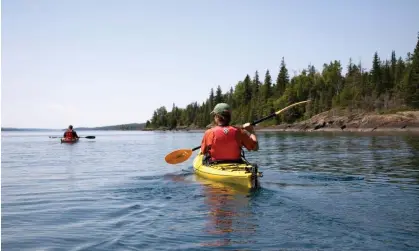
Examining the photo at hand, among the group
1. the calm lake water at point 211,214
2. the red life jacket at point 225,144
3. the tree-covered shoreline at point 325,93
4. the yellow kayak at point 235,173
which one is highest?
the tree-covered shoreline at point 325,93

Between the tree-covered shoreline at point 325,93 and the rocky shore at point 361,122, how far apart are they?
4694 millimetres

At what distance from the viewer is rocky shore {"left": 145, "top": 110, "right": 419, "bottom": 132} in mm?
69875

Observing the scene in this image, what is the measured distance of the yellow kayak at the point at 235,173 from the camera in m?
9.95

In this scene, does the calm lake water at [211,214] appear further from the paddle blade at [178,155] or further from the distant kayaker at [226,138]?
the paddle blade at [178,155]

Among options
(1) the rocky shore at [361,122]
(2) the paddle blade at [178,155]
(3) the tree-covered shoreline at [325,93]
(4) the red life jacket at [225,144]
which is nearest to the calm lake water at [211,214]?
(4) the red life jacket at [225,144]

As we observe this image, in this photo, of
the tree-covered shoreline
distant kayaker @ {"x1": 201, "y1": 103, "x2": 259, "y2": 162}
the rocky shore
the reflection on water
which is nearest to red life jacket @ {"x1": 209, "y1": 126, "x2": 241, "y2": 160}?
distant kayaker @ {"x1": 201, "y1": 103, "x2": 259, "y2": 162}

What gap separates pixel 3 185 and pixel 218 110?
7.95 metres

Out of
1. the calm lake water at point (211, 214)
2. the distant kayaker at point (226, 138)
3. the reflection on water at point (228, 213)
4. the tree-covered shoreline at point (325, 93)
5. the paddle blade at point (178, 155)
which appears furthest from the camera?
the tree-covered shoreline at point (325, 93)

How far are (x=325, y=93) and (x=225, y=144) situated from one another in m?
112

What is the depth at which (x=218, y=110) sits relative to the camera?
34.3 ft

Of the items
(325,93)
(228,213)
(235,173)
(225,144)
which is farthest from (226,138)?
(325,93)

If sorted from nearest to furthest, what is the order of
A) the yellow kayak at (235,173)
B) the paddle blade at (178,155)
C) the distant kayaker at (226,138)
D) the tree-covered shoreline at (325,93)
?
the yellow kayak at (235,173) → the distant kayaker at (226,138) → the paddle blade at (178,155) → the tree-covered shoreline at (325,93)

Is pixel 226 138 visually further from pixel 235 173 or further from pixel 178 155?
pixel 178 155

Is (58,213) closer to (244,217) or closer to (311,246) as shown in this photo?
(244,217)
